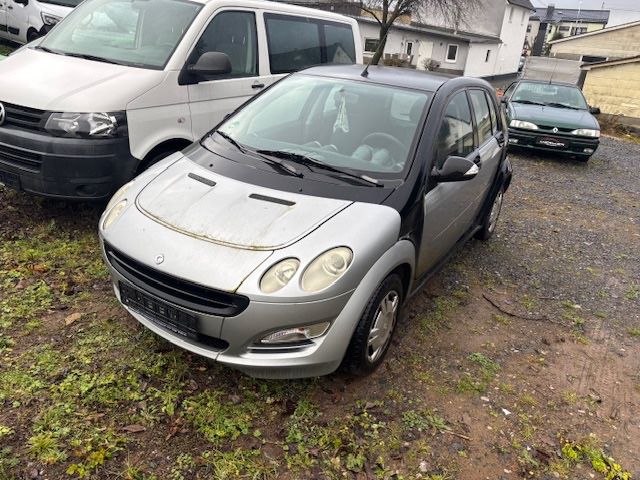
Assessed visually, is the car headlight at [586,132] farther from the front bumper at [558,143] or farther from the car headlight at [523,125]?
the car headlight at [523,125]

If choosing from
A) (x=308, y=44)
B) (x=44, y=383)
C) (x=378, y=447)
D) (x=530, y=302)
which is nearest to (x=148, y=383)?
(x=44, y=383)

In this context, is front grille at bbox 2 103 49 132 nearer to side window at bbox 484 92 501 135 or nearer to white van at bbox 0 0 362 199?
white van at bbox 0 0 362 199

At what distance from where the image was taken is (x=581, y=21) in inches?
2532

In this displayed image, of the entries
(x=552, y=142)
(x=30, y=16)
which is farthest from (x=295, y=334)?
(x=30, y=16)

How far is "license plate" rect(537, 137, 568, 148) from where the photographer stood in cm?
953

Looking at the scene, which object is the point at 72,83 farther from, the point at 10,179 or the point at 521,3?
the point at 521,3

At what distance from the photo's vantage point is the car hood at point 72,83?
154 inches

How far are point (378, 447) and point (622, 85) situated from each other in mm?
22666

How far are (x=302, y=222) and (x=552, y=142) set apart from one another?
8438 mm

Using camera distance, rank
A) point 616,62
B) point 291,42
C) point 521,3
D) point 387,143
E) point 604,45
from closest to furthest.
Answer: point 387,143 → point 291,42 → point 616,62 → point 604,45 → point 521,3

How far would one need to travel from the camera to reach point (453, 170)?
3.22 metres

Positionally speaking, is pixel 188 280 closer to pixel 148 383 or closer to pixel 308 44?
pixel 148 383

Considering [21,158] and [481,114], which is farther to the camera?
[481,114]

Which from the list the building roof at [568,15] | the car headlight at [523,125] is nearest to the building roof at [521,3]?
the building roof at [568,15]
